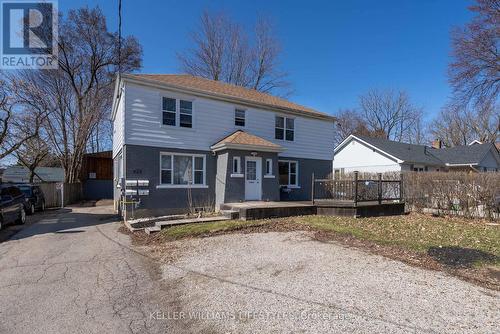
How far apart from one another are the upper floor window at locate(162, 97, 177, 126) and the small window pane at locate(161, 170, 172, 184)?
215 cm

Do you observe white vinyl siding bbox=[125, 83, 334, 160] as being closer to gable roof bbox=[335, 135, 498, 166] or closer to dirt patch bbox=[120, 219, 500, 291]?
dirt patch bbox=[120, 219, 500, 291]

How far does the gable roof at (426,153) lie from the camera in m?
25.8

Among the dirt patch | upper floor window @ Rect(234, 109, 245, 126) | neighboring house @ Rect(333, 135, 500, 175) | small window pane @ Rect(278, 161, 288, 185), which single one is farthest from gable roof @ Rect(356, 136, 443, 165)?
the dirt patch

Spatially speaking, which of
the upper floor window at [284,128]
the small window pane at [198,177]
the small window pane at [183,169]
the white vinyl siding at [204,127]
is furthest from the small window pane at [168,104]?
the upper floor window at [284,128]

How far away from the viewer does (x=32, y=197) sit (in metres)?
17.5

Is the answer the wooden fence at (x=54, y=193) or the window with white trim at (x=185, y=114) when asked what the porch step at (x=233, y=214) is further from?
the wooden fence at (x=54, y=193)

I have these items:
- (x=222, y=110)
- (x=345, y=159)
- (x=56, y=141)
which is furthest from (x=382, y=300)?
(x=56, y=141)

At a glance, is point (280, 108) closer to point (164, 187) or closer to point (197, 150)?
point (197, 150)

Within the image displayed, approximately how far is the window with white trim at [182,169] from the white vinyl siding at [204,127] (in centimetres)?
50

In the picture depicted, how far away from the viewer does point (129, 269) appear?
633 cm

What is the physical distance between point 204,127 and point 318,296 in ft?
36.4

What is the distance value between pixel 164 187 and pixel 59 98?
65.2 ft

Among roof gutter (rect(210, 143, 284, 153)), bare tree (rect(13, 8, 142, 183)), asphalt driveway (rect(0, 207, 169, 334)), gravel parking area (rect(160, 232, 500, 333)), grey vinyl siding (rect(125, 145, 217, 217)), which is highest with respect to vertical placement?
bare tree (rect(13, 8, 142, 183))

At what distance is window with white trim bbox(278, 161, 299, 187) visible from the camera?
17042mm
